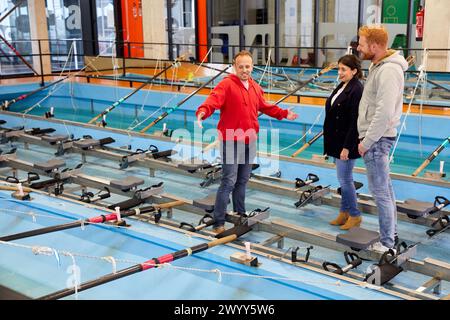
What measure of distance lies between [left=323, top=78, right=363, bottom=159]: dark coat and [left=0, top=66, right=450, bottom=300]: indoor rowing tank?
530mm

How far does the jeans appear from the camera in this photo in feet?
11.2

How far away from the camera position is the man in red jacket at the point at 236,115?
327cm

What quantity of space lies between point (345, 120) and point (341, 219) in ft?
2.79

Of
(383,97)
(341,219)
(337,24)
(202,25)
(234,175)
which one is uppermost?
(202,25)

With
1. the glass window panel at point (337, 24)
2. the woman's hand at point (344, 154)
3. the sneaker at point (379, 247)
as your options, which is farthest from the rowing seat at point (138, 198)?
the glass window panel at point (337, 24)

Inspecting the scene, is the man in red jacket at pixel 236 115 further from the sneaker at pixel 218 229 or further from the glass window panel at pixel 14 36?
the glass window panel at pixel 14 36

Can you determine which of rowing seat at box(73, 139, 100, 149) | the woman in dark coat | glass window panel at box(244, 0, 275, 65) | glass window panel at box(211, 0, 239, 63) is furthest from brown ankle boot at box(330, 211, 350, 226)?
glass window panel at box(211, 0, 239, 63)

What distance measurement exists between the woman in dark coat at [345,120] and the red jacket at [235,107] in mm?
487

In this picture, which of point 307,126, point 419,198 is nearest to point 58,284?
point 419,198

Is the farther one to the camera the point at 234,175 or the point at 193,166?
the point at 193,166

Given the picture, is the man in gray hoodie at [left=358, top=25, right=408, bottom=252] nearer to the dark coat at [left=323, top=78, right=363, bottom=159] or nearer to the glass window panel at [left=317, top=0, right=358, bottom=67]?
the dark coat at [left=323, top=78, right=363, bottom=159]

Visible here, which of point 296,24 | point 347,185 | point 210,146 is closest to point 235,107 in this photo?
point 347,185

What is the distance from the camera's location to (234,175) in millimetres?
3463

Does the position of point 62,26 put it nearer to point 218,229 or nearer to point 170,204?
point 170,204
